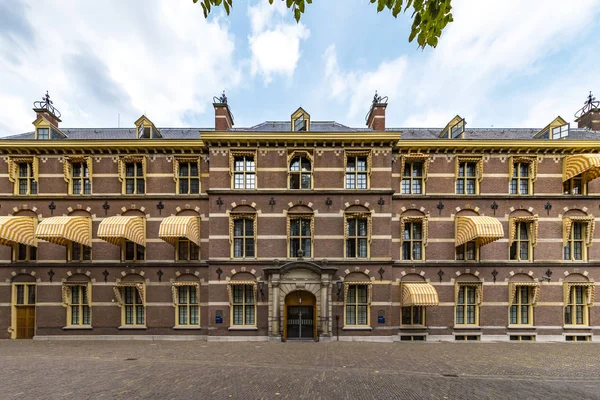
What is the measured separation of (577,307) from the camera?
16.7 meters

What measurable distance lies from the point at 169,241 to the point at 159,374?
7775 mm

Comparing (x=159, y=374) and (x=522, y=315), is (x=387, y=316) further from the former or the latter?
(x=159, y=374)

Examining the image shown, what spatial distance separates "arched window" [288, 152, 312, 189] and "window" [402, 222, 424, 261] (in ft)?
21.5

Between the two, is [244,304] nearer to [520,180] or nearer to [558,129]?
[520,180]

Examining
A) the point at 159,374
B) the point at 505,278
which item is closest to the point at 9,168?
the point at 159,374

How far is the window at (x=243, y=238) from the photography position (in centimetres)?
1650

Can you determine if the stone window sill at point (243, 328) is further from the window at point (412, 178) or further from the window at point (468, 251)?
the window at point (468, 251)

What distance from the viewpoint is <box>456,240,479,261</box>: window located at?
16.8m

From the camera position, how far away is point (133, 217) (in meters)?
16.1

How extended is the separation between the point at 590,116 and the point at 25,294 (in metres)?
38.6

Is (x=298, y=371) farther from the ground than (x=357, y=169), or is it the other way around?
(x=357, y=169)

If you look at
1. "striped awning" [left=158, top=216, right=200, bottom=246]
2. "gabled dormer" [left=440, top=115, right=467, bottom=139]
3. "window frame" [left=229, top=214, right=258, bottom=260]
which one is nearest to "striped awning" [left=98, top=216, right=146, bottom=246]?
"striped awning" [left=158, top=216, right=200, bottom=246]

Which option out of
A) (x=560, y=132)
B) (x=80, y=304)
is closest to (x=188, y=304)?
(x=80, y=304)

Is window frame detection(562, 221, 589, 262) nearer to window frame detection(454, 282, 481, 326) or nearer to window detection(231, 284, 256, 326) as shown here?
window frame detection(454, 282, 481, 326)
